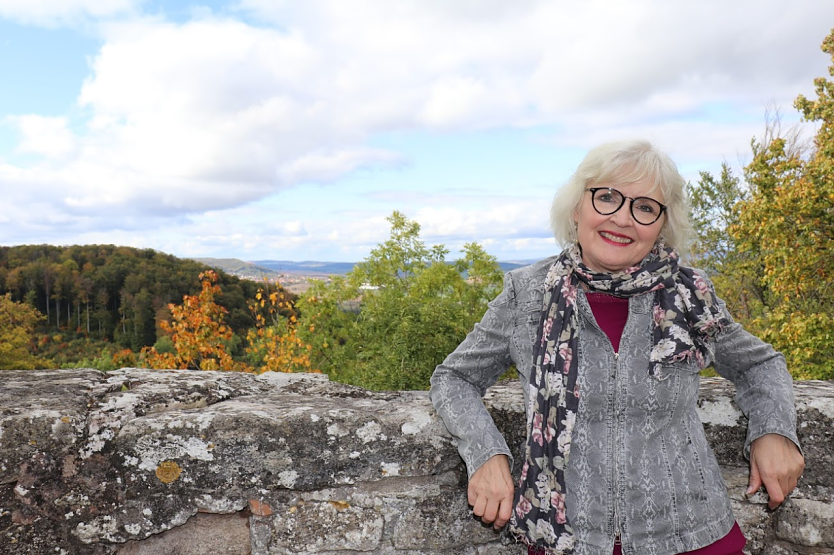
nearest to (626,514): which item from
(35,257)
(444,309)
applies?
(444,309)

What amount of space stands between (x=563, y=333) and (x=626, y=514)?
533 mm

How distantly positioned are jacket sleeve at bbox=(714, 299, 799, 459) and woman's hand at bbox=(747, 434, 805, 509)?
0.10 feet

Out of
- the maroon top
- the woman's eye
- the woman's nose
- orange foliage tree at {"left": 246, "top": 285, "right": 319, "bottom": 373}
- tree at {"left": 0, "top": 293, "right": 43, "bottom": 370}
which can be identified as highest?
the woman's eye

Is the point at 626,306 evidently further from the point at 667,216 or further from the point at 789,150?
the point at 789,150

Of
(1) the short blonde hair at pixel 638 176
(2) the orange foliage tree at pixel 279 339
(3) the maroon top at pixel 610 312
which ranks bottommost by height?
(2) the orange foliage tree at pixel 279 339

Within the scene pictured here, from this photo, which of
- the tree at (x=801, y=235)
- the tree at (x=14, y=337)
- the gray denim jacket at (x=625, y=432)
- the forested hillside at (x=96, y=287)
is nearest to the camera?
the gray denim jacket at (x=625, y=432)

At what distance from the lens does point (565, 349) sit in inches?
64.4

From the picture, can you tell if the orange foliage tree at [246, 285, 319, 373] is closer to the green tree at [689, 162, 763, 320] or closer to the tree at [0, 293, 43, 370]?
the green tree at [689, 162, 763, 320]

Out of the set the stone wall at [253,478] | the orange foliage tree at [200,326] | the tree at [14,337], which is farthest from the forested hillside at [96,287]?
the stone wall at [253,478]

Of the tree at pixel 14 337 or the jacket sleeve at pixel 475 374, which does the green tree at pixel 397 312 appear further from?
the tree at pixel 14 337

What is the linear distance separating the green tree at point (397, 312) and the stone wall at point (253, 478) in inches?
107

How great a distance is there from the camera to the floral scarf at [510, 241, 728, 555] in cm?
159

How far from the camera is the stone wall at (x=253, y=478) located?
163 cm

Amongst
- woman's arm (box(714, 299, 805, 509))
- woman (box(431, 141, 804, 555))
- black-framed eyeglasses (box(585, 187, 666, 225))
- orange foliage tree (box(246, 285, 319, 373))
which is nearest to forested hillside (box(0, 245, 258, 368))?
orange foliage tree (box(246, 285, 319, 373))
